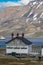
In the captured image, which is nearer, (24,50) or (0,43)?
(24,50)

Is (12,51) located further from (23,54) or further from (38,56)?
(38,56)

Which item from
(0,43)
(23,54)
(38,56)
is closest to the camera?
(38,56)

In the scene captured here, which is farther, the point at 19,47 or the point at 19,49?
the point at 19,47

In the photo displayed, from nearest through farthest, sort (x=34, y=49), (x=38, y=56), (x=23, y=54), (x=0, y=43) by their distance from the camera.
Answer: (x=38, y=56), (x=23, y=54), (x=34, y=49), (x=0, y=43)

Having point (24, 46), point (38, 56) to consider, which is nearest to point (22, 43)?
point (24, 46)

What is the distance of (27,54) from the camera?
104312 mm

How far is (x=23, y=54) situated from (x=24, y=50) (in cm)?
165

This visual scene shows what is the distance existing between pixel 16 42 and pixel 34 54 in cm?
983

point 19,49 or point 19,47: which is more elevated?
point 19,47

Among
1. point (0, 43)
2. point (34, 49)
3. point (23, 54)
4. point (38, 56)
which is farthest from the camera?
point (0, 43)

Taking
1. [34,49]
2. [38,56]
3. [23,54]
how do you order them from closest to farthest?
[38,56] < [23,54] < [34,49]

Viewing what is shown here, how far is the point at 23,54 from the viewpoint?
347 ft

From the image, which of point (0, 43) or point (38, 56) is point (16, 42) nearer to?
point (38, 56)

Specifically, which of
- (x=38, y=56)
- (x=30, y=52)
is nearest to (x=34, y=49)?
(x=30, y=52)
